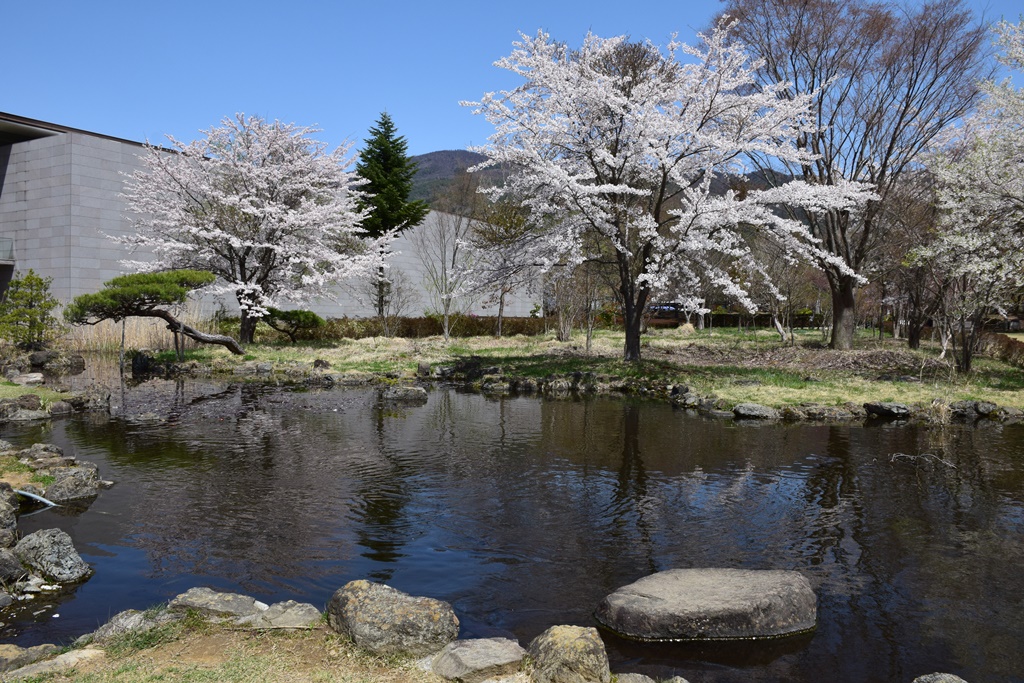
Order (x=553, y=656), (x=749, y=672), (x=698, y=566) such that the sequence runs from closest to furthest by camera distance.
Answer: (x=553, y=656), (x=749, y=672), (x=698, y=566)

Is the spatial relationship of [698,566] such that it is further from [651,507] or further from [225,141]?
[225,141]

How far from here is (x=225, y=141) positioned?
25.5 meters

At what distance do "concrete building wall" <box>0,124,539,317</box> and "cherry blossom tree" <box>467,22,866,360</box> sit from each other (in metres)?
16.8

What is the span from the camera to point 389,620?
459 centimetres

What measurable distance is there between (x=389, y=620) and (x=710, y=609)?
92.2 inches

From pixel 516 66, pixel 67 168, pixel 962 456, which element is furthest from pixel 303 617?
pixel 67 168

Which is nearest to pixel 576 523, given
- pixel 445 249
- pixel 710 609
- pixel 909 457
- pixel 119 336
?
pixel 710 609

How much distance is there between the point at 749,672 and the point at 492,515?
363 cm

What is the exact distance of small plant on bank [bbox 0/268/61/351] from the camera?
21.4 metres

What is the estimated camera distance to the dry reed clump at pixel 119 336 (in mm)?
23609

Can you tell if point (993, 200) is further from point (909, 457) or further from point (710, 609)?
point (710, 609)

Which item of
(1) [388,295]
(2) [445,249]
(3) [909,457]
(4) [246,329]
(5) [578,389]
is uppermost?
(2) [445,249]

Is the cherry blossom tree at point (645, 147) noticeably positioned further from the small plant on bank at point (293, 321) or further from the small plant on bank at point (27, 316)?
the small plant on bank at point (27, 316)

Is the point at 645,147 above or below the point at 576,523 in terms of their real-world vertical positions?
above
